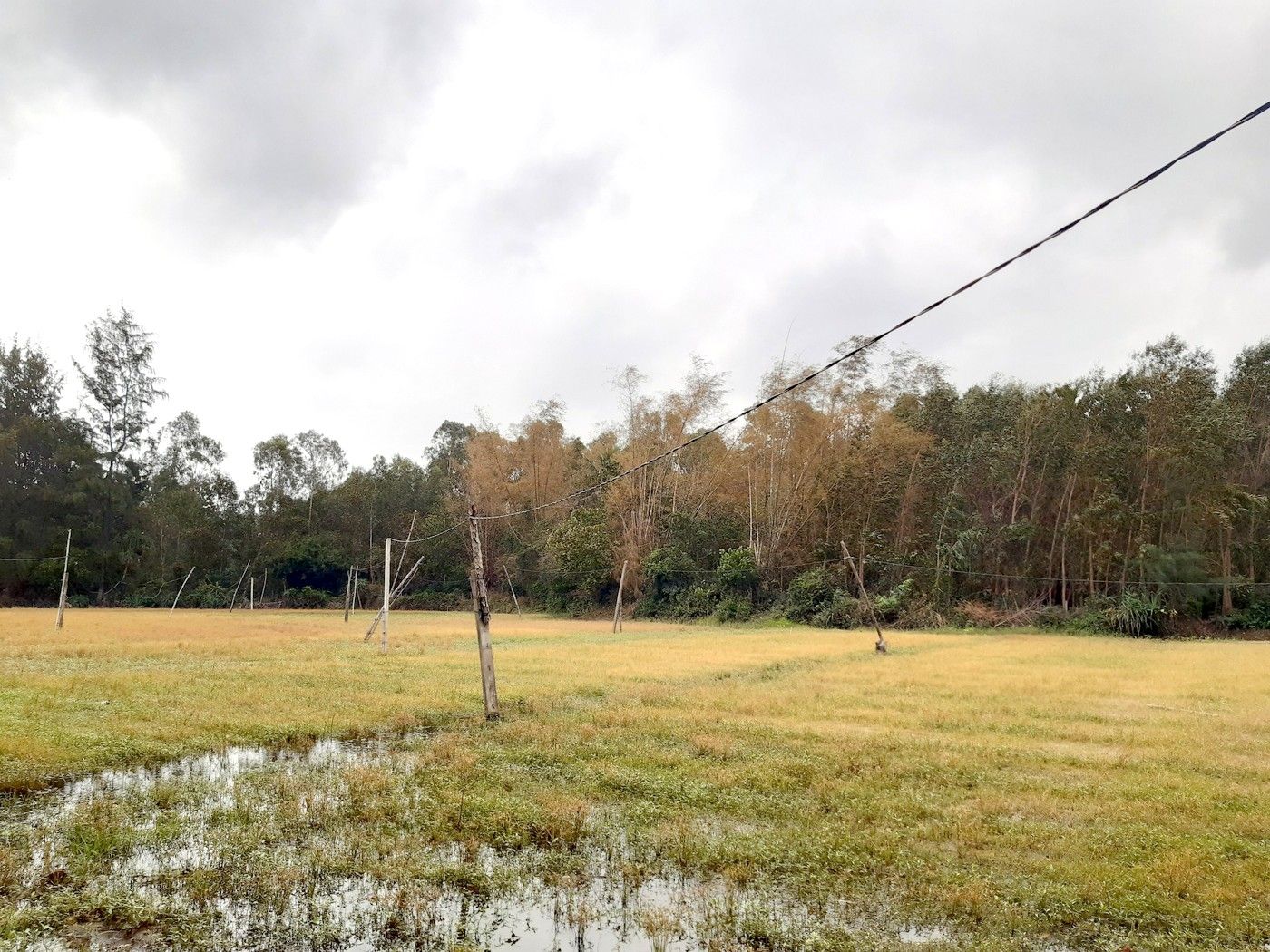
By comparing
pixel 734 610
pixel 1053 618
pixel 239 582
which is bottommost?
pixel 734 610

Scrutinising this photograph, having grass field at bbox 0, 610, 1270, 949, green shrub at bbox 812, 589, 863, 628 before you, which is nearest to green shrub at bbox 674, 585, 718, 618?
green shrub at bbox 812, 589, 863, 628

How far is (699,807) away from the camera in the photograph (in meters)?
7.60

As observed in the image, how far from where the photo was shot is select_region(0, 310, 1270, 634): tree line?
3572cm

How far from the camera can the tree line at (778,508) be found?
1406 inches

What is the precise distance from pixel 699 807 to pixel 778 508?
3683 cm

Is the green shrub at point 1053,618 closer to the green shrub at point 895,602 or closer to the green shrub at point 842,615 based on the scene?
the green shrub at point 895,602

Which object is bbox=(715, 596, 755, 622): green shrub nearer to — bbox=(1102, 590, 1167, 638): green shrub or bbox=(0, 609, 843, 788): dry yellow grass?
bbox=(0, 609, 843, 788): dry yellow grass

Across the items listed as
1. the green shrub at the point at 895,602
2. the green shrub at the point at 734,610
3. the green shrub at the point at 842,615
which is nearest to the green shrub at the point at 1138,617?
the green shrub at the point at 895,602

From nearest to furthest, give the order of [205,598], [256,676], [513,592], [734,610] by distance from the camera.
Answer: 1. [256,676]
2. [734,610]
3. [513,592]
4. [205,598]

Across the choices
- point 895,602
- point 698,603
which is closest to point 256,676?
point 895,602

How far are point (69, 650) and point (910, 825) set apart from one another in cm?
2151

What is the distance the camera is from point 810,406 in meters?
41.7

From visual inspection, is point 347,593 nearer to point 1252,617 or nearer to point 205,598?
point 205,598

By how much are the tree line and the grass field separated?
22.0 meters
